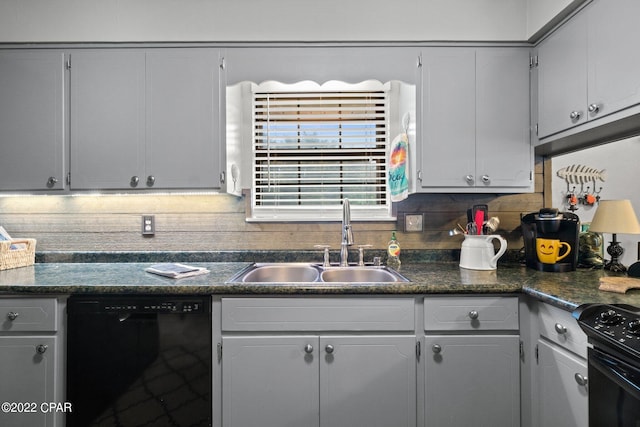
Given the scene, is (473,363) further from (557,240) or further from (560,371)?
(557,240)

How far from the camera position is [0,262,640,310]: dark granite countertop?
1.23 m

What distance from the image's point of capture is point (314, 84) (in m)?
1.68

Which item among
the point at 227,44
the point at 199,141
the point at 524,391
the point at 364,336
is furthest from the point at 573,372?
the point at 227,44

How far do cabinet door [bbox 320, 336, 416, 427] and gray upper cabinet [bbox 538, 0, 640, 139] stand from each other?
139cm

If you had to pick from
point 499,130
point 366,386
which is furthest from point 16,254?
point 499,130

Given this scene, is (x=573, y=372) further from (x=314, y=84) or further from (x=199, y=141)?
(x=199, y=141)

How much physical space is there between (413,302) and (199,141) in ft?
4.64

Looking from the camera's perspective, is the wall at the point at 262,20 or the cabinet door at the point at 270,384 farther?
the wall at the point at 262,20

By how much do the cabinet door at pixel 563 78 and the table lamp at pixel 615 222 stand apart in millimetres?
452

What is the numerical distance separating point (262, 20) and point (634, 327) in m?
2.05

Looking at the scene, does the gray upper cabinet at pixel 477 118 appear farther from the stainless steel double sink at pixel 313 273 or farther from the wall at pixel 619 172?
the stainless steel double sink at pixel 313 273

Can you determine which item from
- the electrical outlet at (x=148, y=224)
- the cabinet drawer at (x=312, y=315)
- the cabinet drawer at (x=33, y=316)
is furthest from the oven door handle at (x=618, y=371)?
the electrical outlet at (x=148, y=224)

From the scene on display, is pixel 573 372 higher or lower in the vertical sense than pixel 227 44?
lower

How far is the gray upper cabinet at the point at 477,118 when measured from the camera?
5.46ft
